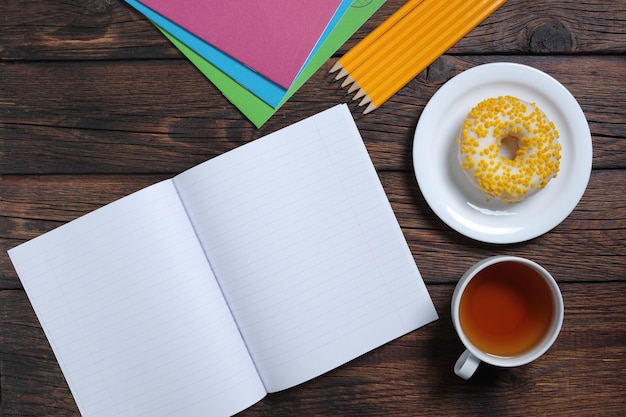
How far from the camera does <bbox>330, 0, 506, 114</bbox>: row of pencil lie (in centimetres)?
69

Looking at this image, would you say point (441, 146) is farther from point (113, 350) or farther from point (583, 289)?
point (113, 350)

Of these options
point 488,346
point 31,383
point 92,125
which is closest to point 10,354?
point 31,383

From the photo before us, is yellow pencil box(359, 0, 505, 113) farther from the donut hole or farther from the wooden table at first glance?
the donut hole

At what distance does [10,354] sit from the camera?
71cm

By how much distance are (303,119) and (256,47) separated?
0.33 feet

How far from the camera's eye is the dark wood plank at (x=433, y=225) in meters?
0.70

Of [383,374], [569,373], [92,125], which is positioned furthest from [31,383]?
[569,373]

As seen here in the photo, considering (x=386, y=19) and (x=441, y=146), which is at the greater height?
(x=386, y=19)

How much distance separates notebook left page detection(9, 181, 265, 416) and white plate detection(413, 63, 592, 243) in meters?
0.28

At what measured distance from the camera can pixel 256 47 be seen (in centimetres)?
70

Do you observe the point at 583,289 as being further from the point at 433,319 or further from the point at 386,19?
the point at 386,19

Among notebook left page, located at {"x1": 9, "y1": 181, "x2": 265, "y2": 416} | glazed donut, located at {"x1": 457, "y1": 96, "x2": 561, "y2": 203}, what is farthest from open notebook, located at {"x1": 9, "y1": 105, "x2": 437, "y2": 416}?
glazed donut, located at {"x1": 457, "y1": 96, "x2": 561, "y2": 203}

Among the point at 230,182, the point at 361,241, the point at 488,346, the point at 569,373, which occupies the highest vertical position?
the point at 230,182

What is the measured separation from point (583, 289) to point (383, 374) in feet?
0.85
